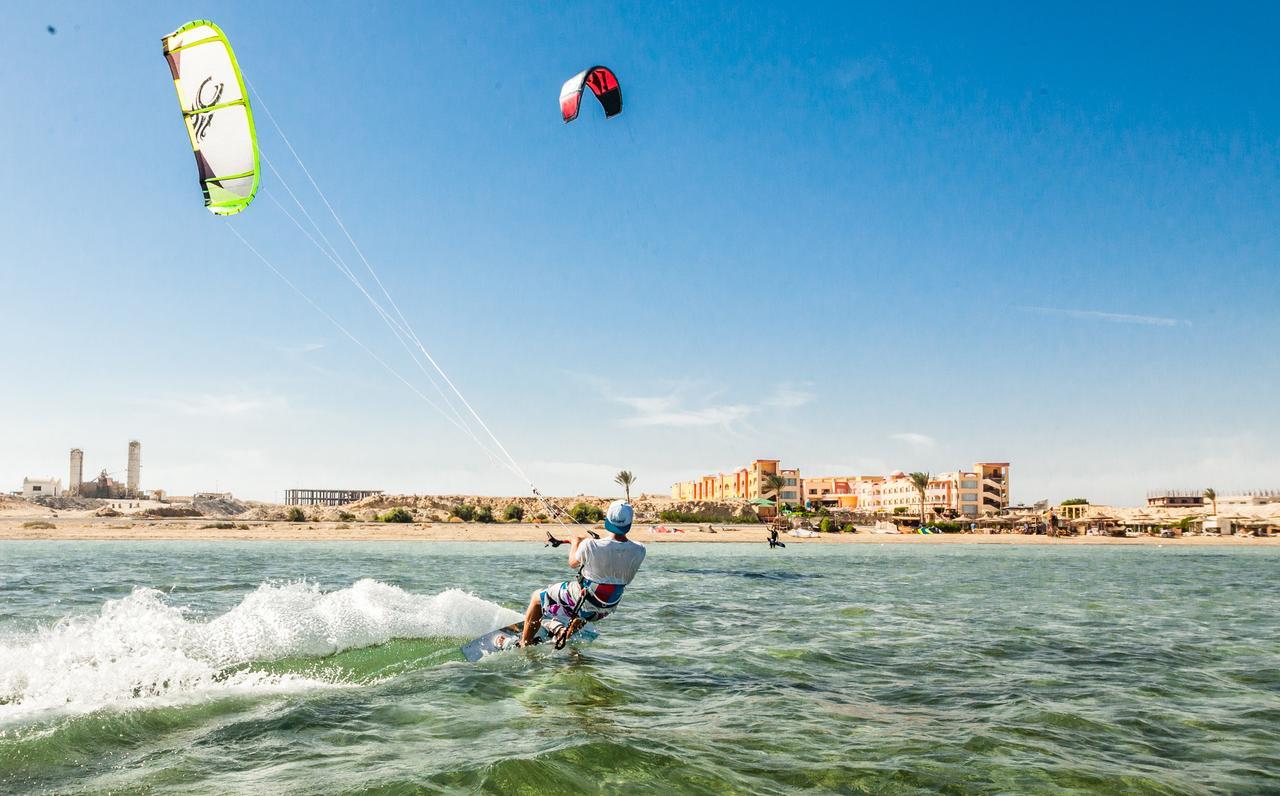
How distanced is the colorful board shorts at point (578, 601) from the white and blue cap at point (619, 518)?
2.77ft

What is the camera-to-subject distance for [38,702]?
7.51 meters

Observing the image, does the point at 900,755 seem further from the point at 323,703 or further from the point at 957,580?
the point at 957,580

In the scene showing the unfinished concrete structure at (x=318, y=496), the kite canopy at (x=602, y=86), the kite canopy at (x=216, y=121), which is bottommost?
the unfinished concrete structure at (x=318, y=496)

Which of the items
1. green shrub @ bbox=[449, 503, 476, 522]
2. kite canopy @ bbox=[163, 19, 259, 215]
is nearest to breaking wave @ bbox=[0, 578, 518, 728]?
kite canopy @ bbox=[163, 19, 259, 215]

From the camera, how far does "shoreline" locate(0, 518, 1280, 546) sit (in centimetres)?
5366

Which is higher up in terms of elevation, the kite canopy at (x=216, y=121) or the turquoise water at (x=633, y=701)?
the kite canopy at (x=216, y=121)

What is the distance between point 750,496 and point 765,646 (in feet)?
378

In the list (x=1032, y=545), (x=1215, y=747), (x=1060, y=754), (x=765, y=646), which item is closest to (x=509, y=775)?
(x=1060, y=754)

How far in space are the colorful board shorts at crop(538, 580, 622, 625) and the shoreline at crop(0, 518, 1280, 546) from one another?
4526 centimetres

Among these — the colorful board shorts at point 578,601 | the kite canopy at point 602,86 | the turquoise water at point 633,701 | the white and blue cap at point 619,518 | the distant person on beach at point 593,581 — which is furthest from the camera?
the kite canopy at point 602,86

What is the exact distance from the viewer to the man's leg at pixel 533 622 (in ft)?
37.0

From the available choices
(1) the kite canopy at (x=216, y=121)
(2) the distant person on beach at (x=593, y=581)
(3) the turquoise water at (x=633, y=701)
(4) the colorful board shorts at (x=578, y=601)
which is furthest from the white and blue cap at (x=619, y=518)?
(1) the kite canopy at (x=216, y=121)

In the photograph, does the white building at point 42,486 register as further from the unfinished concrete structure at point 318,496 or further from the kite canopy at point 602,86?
the kite canopy at point 602,86

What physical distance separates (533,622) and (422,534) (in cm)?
5291
